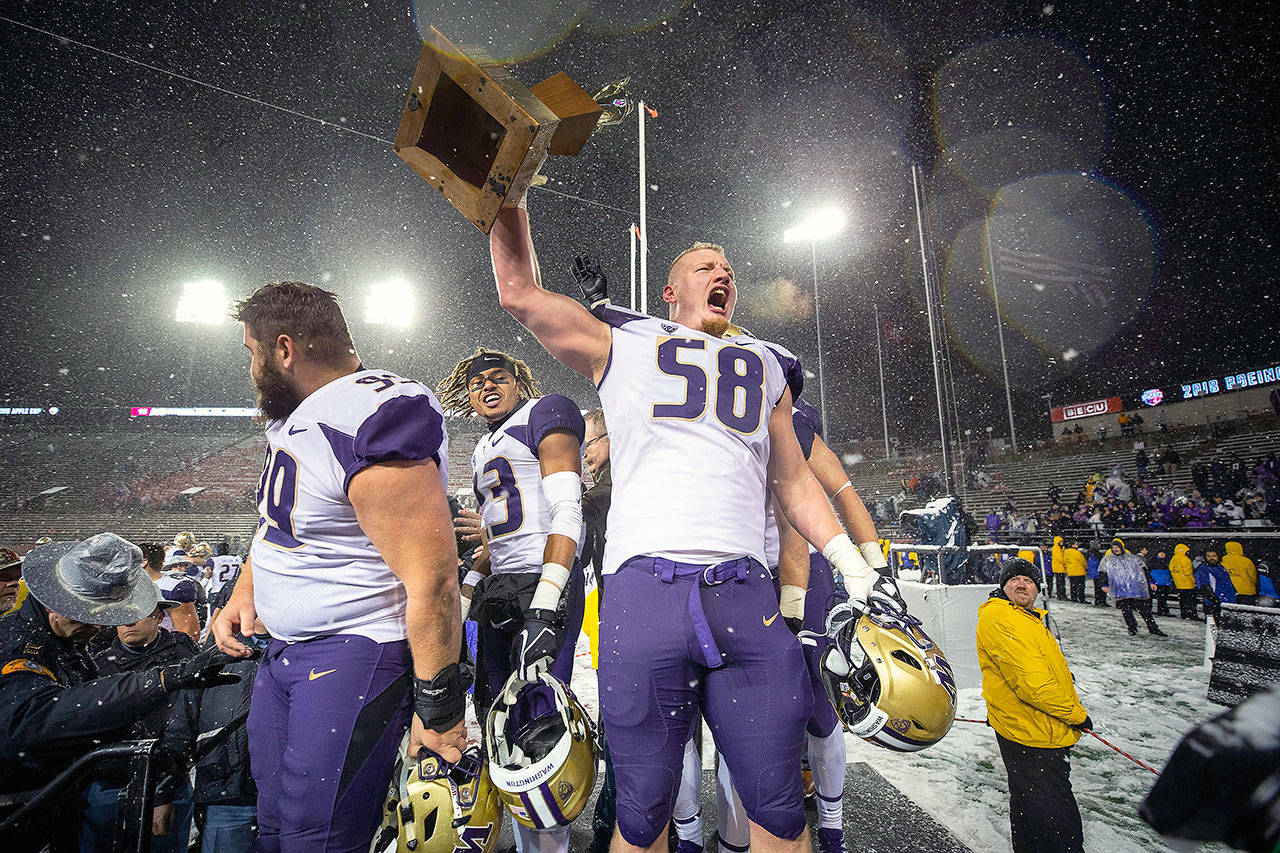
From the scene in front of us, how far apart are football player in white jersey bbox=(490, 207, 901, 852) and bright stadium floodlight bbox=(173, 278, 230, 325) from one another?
27.9 metres

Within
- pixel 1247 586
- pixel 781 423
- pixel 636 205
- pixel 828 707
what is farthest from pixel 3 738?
pixel 1247 586

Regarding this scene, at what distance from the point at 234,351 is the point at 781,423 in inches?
1415

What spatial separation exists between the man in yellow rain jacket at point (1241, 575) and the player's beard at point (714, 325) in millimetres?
12939

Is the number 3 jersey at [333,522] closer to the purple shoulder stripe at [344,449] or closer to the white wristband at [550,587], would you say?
the purple shoulder stripe at [344,449]

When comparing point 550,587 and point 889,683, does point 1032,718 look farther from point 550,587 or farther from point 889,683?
point 550,587

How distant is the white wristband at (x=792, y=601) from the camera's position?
2291mm

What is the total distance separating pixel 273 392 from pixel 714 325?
60.9 inches

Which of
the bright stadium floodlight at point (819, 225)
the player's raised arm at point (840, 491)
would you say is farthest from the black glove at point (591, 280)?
the bright stadium floodlight at point (819, 225)

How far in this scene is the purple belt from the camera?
1.46 meters

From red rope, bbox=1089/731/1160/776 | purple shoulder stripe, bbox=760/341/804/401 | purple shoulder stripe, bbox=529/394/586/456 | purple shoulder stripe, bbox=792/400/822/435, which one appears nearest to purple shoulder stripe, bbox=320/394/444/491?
purple shoulder stripe, bbox=529/394/586/456

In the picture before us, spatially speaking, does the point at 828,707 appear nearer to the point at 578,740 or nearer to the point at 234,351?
the point at 578,740

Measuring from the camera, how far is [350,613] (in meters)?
1.49

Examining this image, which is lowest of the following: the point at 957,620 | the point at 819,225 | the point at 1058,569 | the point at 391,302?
the point at 1058,569

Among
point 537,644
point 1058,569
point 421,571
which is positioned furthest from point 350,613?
point 1058,569
